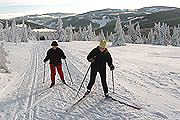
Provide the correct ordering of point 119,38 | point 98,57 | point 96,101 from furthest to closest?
point 119,38
point 96,101
point 98,57

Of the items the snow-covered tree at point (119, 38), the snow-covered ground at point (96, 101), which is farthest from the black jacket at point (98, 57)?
the snow-covered tree at point (119, 38)

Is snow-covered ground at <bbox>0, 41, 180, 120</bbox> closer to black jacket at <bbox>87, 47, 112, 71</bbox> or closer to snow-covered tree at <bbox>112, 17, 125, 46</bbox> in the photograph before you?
black jacket at <bbox>87, 47, 112, 71</bbox>

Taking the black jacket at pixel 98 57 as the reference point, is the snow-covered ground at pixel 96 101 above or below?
below

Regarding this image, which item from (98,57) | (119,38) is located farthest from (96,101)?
(119,38)

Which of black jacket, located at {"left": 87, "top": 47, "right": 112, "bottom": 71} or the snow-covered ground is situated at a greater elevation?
black jacket, located at {"left": 87, "top": 47, "right": 112, "bottom": 71}

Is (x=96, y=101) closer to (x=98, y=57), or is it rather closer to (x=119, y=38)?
(x=98, y=57)

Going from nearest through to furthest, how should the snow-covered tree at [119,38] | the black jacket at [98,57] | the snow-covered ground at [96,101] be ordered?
the snow-covered ground at [96,101]
the black jacket at [98,57]
the snow-covered tree at [119,38]

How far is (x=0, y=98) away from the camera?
269 inches

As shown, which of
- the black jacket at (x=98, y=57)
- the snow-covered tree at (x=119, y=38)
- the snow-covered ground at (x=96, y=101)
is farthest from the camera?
the snow-covered tree at (x=119, y=38)

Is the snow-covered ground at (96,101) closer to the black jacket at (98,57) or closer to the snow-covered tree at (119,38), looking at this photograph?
the black jacket at (98,57)

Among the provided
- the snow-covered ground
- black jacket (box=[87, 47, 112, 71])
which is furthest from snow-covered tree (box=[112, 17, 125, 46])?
black jacket (box=[87, 47, 112, 71])

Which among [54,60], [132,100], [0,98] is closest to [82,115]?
[132,100]

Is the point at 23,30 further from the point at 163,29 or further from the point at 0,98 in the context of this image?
the point at 0,98

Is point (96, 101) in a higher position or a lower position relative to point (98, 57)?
lower
